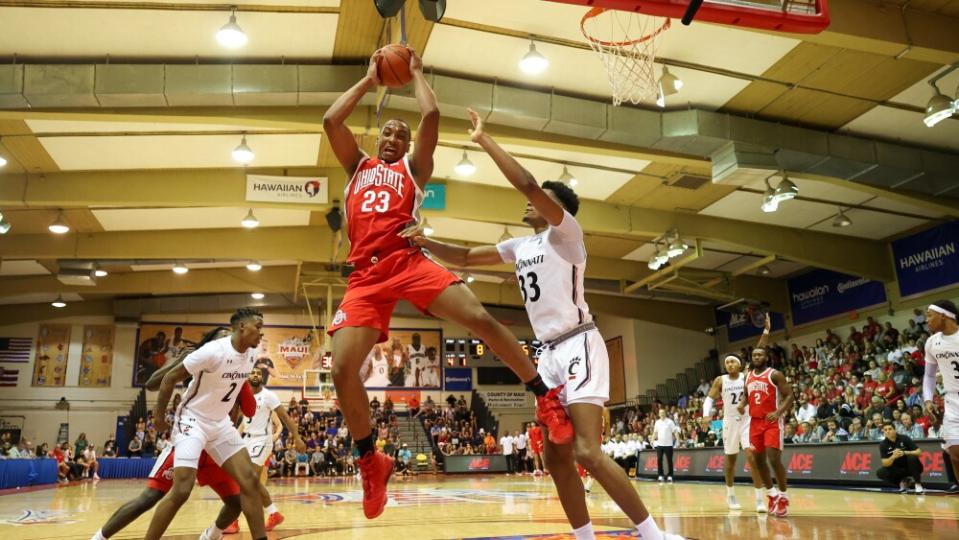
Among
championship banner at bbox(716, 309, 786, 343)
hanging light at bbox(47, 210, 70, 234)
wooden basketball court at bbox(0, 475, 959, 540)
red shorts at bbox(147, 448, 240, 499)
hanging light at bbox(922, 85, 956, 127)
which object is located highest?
hanging light at bbox(47, 210, 70, 234)

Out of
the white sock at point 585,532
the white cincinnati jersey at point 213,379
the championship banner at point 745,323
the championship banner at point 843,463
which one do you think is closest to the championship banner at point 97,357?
the championship banner at point 843,463

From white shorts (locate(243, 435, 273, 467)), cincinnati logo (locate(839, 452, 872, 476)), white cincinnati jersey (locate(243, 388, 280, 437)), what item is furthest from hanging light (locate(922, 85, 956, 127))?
white shorts (locate(243, 435, 273, 467))

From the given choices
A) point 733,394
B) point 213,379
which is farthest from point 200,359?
point 733,394

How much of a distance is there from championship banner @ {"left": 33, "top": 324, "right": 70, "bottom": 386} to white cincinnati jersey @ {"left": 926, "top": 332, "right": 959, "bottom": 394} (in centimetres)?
3141

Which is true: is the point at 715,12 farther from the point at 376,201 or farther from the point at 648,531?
the point at 648,531

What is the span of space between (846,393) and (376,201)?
17346 mm

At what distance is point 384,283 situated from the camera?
13.0 feet

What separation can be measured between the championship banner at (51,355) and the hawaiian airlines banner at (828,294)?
93.9ft

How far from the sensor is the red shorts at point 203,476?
5.50 metres

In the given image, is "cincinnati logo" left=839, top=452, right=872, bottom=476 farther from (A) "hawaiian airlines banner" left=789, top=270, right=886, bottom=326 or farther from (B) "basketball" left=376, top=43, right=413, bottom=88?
(B) "basketball" left=376, top=43, right=413, bottom=88

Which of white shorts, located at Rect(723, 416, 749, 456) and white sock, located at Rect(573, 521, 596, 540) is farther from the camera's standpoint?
white shorts, located at Rect(723, 416, 749, 456)

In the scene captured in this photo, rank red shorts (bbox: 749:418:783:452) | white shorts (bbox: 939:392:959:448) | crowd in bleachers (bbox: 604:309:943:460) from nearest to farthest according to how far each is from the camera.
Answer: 1. white shorts (bbox: 939:392:959:448)
2. red shorts (bbox: 749:418:783:452)
3. crowd in bleachers (bbox: 604:309:943:460)

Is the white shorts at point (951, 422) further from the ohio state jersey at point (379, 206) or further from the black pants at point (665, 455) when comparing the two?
the black pants at point (665, 455)

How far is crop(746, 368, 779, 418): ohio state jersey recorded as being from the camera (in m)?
8.87
